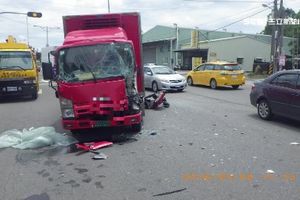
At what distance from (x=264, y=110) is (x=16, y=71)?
35.7 feet

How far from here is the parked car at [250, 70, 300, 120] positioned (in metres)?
10.2

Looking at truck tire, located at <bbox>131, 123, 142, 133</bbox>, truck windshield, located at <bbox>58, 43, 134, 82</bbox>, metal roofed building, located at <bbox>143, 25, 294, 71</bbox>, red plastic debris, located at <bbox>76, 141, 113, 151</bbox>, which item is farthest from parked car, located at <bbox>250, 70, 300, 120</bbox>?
metal roofed building, located at <bbox>143, 25, 294, 71</bbox>

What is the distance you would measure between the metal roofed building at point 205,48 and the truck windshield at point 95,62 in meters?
41.0

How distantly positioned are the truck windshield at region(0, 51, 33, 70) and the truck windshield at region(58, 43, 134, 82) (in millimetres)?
8990

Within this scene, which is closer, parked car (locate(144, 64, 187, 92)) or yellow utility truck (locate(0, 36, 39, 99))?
yellow utility truck (locate(0, 36, 39, 99))

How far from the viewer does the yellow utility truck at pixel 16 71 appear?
56.6ft

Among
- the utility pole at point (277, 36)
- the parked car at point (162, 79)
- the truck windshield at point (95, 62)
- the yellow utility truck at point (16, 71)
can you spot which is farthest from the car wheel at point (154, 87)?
the utility pole at point (277, 36)

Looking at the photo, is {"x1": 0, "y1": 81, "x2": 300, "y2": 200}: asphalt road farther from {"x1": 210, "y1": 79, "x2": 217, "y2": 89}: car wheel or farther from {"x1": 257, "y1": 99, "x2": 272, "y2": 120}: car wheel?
{"x1": 210, "y1": 79, "x2": 217, "y2": 89}: car wheel

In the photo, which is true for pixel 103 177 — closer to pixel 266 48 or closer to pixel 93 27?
pixel 93 27

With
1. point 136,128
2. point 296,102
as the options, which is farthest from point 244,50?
point 136,128

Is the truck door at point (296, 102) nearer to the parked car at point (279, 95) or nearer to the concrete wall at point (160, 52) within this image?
the parked car at point (279, 95)

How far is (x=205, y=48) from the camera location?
2090 inches

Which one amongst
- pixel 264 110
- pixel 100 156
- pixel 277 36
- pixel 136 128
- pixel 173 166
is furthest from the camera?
pixel 277 36

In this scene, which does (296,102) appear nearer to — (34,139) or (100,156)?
(100,156)
